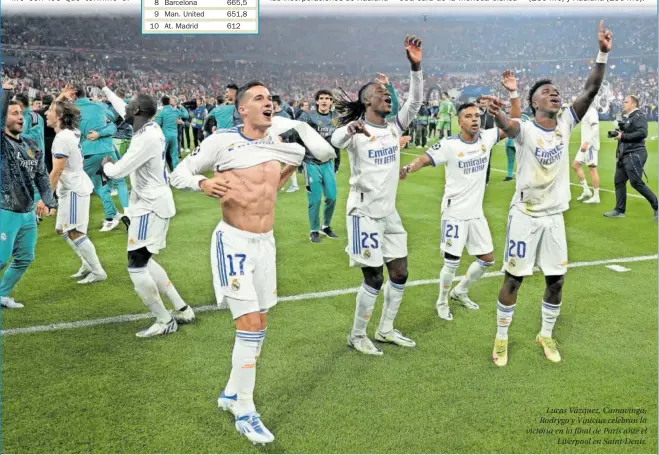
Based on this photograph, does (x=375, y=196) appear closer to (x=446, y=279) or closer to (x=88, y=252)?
(x=446, y=279)

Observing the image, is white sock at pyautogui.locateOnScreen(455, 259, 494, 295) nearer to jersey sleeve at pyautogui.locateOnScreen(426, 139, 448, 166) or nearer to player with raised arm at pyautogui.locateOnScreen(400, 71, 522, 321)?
player with raised arm at pyautogui.locateOnScreen(400, 71, 522, 321)

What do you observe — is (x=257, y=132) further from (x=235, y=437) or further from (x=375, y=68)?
(x=375, y=68)

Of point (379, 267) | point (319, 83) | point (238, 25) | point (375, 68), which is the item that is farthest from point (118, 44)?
point (379, 267)

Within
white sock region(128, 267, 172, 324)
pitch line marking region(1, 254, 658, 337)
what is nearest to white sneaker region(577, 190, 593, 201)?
pitch line marking region(1, 254, 658, 337)

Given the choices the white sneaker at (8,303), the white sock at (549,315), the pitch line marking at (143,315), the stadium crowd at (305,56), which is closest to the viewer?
the white sock at (549,315)

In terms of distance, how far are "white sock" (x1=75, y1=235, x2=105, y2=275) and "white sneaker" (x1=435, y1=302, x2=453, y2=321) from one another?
4.29 m

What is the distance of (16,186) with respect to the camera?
6414mm

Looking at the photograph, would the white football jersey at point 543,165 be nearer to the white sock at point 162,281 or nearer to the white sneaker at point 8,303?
the white sock at point 162,281

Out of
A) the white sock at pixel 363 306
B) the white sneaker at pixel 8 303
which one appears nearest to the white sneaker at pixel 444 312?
the white sock at pixel 363 306

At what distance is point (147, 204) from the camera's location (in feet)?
20.6

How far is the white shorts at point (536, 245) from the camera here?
5645mm

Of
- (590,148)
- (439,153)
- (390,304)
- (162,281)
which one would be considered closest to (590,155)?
(590,148)

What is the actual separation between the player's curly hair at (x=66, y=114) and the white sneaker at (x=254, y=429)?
16.3 feet

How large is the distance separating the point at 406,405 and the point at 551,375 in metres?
1.42
